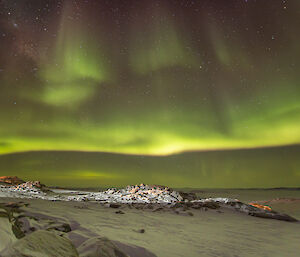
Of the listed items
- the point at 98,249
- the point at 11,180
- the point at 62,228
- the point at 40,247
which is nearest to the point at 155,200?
the point at 62,228

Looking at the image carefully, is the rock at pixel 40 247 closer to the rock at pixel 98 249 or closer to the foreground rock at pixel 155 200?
the rock at pixel 98 249

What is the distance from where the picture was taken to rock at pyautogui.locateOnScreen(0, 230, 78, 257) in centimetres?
164

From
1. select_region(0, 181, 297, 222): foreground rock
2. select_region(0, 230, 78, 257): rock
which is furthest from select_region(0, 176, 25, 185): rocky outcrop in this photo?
select_region(0, 230, 78, 257): rock

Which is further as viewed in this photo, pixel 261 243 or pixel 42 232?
pixel 261 243

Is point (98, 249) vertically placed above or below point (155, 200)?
above

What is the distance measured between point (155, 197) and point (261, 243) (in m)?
5.29

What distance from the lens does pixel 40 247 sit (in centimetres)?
172

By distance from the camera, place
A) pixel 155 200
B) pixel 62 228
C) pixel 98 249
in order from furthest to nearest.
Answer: pixel 155 200 < pixel 62 228 < pixel 98 249

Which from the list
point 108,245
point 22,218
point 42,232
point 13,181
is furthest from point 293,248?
point 13,181

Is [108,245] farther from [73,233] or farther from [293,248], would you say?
[293,248]

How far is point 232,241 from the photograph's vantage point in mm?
3459

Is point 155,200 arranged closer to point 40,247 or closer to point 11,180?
point 40,247

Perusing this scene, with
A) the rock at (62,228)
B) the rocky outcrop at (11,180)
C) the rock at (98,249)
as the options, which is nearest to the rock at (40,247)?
the rock at (98,249)

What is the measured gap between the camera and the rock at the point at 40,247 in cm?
164
